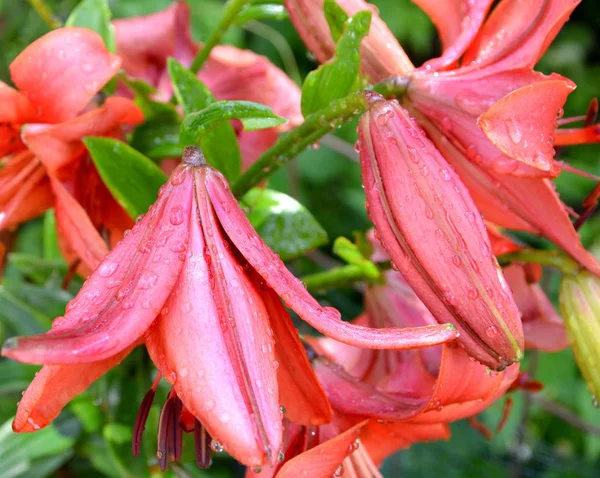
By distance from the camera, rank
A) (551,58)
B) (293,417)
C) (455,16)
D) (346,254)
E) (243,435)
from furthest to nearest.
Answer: (551,58) < (346,254) < (455,16) < (293,417) < (243,435)

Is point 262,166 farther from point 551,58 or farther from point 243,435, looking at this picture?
point 551,58

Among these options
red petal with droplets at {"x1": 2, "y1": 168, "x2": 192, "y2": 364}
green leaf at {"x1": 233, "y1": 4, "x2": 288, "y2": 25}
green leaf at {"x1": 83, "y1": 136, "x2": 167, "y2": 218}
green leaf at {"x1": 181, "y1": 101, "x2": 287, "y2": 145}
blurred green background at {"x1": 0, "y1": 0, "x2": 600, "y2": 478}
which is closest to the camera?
red petal with droplets at {"x1": 2, "y1": 168, "x2": 192, "y2": 364}

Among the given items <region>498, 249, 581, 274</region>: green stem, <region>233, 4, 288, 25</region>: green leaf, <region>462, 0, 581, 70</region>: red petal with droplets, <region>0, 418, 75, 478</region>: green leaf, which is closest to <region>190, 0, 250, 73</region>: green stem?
<region>233, 4, 288, 25</region>: green leaf

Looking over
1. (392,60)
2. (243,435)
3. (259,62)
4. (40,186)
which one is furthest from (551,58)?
(243,435)

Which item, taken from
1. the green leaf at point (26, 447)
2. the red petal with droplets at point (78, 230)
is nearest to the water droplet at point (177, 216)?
the red petal with droplets at point (78, 230)

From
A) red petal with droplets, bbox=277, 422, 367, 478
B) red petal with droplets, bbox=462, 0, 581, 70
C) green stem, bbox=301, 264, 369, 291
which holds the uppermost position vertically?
red petal with droplets, bbox=462, 0, 581, 70

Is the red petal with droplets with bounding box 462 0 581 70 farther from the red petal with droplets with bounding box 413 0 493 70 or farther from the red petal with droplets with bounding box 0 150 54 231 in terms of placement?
the red petal with droplets with bounding box 0 150 54 231

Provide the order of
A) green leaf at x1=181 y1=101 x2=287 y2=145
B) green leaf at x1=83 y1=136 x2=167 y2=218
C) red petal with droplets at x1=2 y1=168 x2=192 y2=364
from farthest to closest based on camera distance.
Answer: green leaf at x1=83 y1=136 x2=167 y2=218 → green leaf at x1=181 y1=101 x2=287 y2=145 → red petal with droplets at x1=2 y1=168 x2=192 y2=364

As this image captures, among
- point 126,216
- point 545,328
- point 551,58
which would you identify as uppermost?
point 126,216
